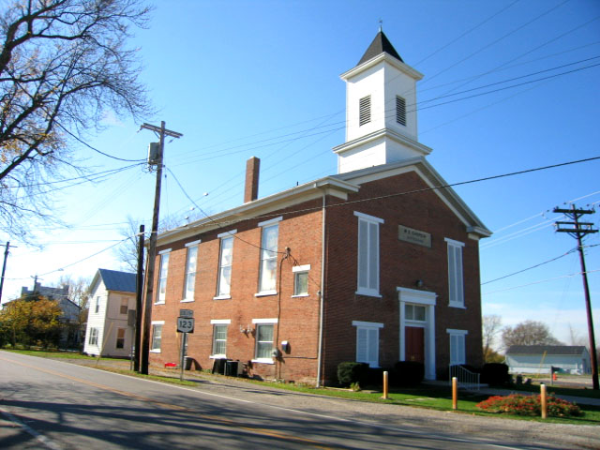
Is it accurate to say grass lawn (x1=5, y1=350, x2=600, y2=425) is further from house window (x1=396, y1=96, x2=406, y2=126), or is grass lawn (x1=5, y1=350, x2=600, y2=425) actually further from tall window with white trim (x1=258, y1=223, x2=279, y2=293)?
house window (x1=396, y1=96, x2=406, y2=126)

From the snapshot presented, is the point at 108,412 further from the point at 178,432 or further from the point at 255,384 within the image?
the point at 255,384

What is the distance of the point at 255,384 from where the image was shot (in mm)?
19859

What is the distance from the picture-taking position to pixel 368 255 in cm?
2131

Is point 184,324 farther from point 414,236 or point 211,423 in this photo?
point 414,236

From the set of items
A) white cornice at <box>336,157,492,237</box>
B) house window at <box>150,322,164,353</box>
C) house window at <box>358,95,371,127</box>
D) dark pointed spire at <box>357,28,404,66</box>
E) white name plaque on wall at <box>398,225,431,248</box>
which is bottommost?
house window at <box>150,322,164,353</box>

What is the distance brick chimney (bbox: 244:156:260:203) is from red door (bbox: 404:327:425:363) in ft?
35.5

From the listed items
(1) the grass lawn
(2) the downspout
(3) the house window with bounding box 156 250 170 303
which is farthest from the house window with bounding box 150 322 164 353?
(2) the downspout

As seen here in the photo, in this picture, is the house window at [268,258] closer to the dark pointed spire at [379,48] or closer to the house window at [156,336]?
the dark pointed spire at [379,48]

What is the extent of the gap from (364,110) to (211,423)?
1994 cm

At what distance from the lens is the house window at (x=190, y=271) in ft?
93.7

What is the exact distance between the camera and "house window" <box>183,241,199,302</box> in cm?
2856

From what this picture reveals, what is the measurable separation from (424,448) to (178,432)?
4087 millimetres

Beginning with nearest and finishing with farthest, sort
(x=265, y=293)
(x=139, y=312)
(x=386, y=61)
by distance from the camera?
(x=265, y=293) < (x=139, y=312) < (x=386, y=61)

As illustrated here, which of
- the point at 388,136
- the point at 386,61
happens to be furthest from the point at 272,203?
the point at 386,61
